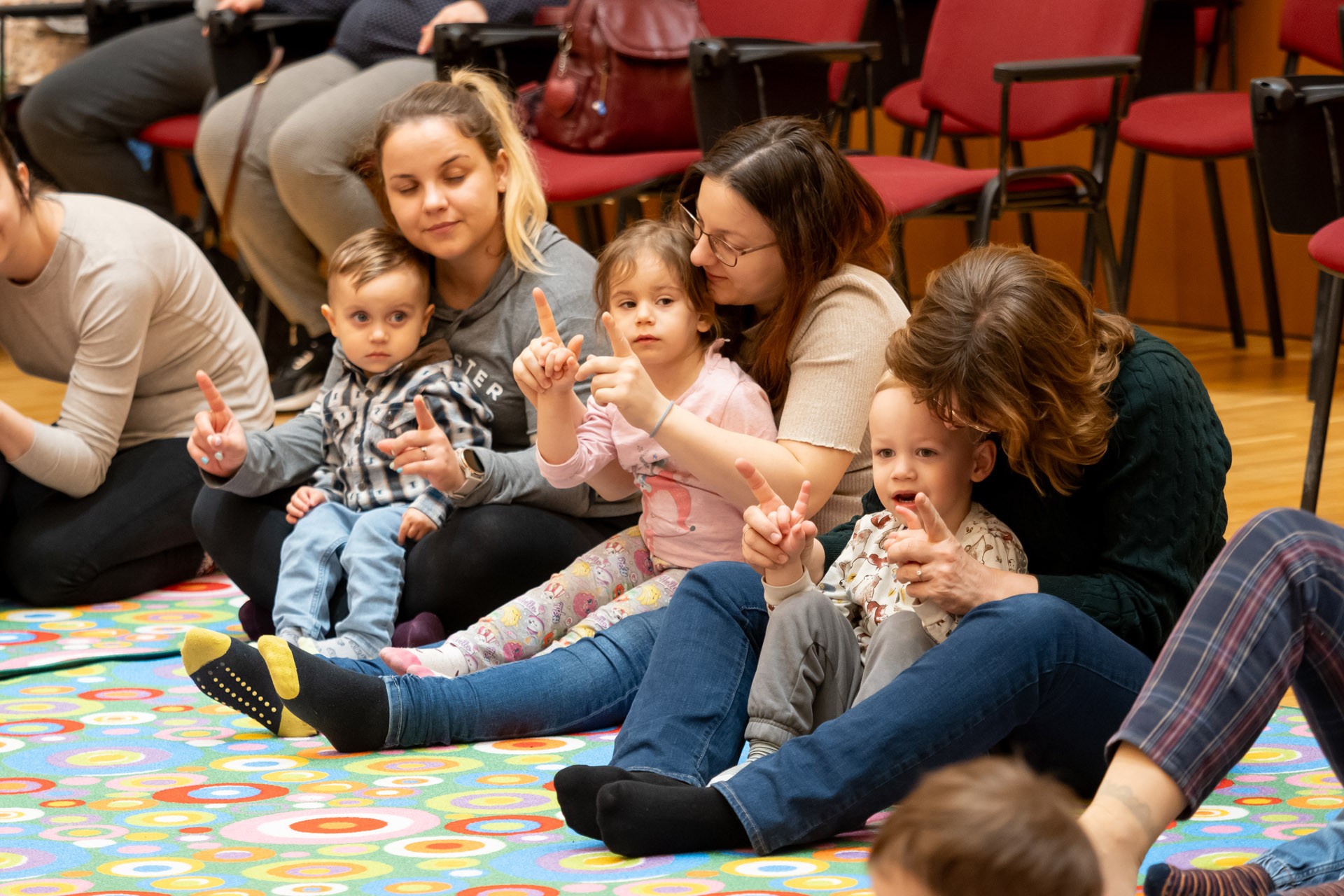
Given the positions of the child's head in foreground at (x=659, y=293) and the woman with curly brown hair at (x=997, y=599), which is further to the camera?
the child's head in foreground at (x=659, y=293)

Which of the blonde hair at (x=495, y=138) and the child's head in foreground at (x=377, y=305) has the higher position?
the blonde hair at (x=495, y=138)

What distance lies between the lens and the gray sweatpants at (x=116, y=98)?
4004 millimetres

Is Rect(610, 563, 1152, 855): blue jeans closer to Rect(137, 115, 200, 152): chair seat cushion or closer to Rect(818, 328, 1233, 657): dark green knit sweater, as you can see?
Rect(818, 328, 1233, 657): dark green knit sweater

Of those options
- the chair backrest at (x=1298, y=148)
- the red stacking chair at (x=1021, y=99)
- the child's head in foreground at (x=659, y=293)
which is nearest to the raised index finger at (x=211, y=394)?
the child's head in foreground at (x=659, y=293)

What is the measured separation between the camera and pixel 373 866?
137 centimetres

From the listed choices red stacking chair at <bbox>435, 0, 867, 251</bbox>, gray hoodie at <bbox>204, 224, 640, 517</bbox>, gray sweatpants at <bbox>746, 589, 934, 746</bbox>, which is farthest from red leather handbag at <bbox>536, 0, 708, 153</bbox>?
gray sweatpants at <bbox>746, 589, 934, 746</bbox>

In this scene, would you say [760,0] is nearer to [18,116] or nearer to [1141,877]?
[18,116]

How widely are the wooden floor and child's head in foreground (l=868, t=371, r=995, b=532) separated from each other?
3.33 ft

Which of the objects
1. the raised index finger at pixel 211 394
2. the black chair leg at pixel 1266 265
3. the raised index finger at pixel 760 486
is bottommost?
the black chair leg at pixel 1266 265

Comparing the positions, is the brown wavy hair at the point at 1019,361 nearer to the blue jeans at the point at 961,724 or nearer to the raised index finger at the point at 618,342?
the blue jeans at the point at 961,724

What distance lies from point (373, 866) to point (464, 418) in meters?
0.85

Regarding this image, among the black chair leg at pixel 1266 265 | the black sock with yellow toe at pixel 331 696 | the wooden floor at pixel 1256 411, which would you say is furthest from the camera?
the black chair leg at pixel 1266 265

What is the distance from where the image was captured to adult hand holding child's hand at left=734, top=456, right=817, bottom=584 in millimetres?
1446

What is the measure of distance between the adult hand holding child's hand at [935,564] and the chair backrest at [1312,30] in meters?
2.53
